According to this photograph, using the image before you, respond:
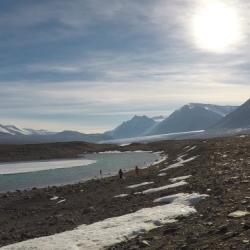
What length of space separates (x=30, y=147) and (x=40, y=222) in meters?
143

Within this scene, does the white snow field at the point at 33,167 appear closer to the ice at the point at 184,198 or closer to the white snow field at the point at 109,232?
the ice at the point at 184,198

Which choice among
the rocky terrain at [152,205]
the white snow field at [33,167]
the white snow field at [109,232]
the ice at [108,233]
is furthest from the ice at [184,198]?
the white snow field at [33,167]

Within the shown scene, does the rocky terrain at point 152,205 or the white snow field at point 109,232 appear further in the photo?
the white snow field at point 109,232

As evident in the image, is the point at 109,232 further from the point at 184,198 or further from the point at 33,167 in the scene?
the point at 33,167

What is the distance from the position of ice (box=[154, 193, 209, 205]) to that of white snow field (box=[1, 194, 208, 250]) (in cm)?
128

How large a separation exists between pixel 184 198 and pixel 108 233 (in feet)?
23.3

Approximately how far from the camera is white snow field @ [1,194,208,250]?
18.2m

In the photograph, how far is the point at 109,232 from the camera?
19359 millimetres

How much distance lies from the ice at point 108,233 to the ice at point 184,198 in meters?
1.67

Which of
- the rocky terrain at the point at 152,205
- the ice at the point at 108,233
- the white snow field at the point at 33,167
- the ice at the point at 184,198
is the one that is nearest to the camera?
the rocky terrain at the point at 152,205

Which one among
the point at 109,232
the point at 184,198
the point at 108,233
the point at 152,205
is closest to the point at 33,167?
the point at 152,205

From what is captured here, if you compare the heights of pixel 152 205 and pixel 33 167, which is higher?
pixel 152 205

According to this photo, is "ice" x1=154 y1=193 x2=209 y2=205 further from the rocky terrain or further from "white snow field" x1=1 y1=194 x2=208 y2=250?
"white snow field" x1=1 y1=194 x2=208 y2=250

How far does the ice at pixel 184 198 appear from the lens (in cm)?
2434
